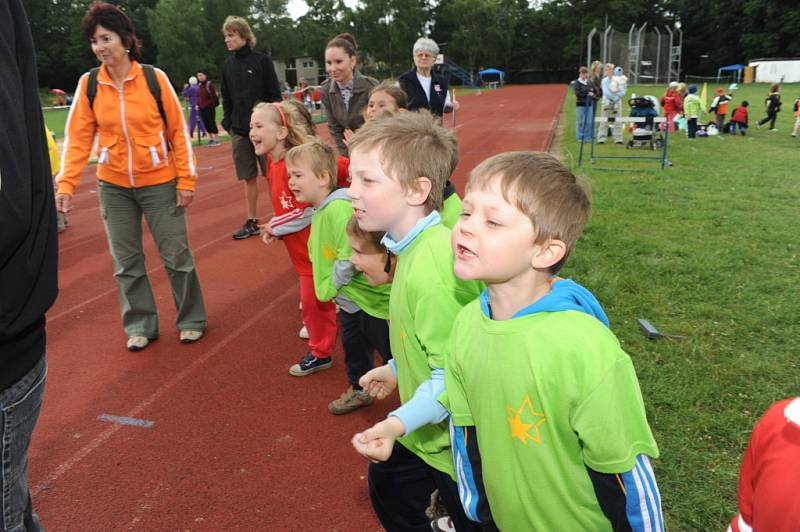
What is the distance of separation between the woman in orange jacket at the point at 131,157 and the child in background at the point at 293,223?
713 mm

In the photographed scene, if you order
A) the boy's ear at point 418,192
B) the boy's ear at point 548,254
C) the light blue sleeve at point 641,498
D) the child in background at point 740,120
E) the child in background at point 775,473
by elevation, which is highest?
the boy's ear at point 418,192

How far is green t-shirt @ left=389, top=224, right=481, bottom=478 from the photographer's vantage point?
1868mm

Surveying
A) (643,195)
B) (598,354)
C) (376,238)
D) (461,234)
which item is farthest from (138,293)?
(643,195)

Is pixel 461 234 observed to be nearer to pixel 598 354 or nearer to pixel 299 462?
pixel 598 354

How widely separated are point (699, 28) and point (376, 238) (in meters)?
70.4

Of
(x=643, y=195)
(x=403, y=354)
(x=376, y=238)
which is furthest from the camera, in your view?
(x=643, y=195)

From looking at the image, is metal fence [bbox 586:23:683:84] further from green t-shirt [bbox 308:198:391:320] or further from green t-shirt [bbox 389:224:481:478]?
green t-shirt [bbox 389:224:481:478]

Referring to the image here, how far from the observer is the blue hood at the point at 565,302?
152 centimetres

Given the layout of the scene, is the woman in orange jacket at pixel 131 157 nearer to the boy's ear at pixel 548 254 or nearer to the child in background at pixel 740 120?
the boy's ear at pixel 548 254

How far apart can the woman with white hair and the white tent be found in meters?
45.4

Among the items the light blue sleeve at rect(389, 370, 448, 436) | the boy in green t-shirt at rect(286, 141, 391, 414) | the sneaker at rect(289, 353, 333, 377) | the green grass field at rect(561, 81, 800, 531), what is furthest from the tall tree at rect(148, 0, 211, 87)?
the light blue sleeve at rect(389, 370, 448, 436)

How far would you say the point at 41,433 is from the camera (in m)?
3.61

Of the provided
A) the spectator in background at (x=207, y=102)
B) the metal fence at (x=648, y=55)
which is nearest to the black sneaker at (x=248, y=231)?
the spectator in background at (x=207, y=102)

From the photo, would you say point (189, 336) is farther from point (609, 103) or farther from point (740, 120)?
point (740, 120)
